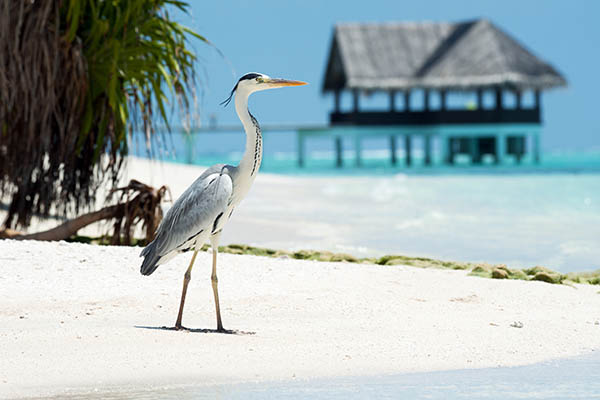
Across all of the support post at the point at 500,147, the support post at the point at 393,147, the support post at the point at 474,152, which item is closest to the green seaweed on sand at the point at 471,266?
the support post at the point at 500,147

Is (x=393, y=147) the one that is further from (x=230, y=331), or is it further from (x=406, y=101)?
(x=230, y=331)

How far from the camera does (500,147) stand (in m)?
30.9

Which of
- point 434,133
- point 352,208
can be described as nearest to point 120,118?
point 352,208

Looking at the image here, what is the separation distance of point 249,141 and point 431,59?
27232mm

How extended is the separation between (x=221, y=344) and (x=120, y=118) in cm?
500

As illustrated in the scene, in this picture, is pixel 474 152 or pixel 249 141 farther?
pixel 474 152

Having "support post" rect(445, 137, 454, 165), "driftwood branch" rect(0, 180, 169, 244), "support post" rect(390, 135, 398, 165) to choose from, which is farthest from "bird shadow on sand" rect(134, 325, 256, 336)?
"support post" rect(445, 137, 454, 165)

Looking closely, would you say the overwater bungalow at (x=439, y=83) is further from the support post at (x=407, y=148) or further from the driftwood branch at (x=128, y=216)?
the driftwood branch at (x=128, y=216)

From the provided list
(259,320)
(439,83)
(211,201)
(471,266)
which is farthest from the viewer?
(439,83)

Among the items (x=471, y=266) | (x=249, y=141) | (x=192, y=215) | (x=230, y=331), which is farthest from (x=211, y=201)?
(x=471, y=266)

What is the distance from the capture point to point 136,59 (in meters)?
9.59

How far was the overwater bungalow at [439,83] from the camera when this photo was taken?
30.4 m

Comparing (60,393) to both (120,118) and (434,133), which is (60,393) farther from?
(434,133)

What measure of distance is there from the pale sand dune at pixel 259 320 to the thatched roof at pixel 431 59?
23450 millimetres
